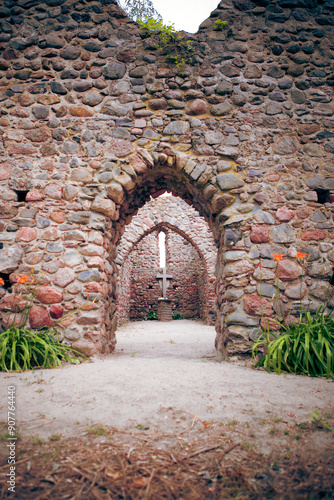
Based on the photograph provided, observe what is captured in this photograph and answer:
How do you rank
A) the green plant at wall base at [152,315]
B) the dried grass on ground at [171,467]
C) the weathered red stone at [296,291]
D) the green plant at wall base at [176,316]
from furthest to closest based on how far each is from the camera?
the green plant at wall base at [176,316], the green plant at wall base at [152,315], the weathered red stone at [296,291], the dried grass on ground at [171,467]

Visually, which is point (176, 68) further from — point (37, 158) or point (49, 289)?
point (49, 289)

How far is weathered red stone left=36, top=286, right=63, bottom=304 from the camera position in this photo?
283 cm

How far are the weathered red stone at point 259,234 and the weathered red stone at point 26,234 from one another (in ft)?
8.01

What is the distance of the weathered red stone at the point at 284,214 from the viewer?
10.0ft

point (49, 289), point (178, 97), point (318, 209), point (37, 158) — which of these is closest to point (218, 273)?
point (318, 209)

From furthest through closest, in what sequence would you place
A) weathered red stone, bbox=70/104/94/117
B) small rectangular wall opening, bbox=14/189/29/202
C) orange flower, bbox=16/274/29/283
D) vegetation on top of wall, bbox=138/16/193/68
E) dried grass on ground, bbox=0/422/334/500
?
vegetation on top of wall, bbox=138/16/193/68 < weathered red stone, bbox=70/104/94/117 < small rectangular wall opening, bbox=14/189/29/202 < orange flower, bbox=16/274/29/283 < dried grass on ground, bbox=0/422/334/500

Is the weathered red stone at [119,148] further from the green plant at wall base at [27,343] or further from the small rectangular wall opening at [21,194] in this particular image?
the green plant at wall base at [27,343]

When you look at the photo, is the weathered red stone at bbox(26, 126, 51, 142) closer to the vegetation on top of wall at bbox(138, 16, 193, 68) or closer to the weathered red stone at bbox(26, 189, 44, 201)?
the weathered red stone at bbox(26, 189, 44, 201)

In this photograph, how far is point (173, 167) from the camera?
3.27 m

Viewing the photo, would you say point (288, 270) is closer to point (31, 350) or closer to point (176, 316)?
point (31, 350)

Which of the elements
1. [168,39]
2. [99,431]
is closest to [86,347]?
[99,431]

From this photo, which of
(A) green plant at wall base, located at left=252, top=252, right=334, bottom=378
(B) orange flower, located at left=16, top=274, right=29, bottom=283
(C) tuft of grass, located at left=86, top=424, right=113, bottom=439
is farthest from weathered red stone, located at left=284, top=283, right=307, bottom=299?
(B) orange flower, located at left=16, top=274, right=29, bottom=283

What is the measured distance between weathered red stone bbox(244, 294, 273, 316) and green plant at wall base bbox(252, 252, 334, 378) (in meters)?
0.13

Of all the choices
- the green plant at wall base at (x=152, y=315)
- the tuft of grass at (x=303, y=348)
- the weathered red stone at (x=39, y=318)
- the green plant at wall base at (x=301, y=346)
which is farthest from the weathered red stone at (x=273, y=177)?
the green plant at wall base at (x=152, y=315)
